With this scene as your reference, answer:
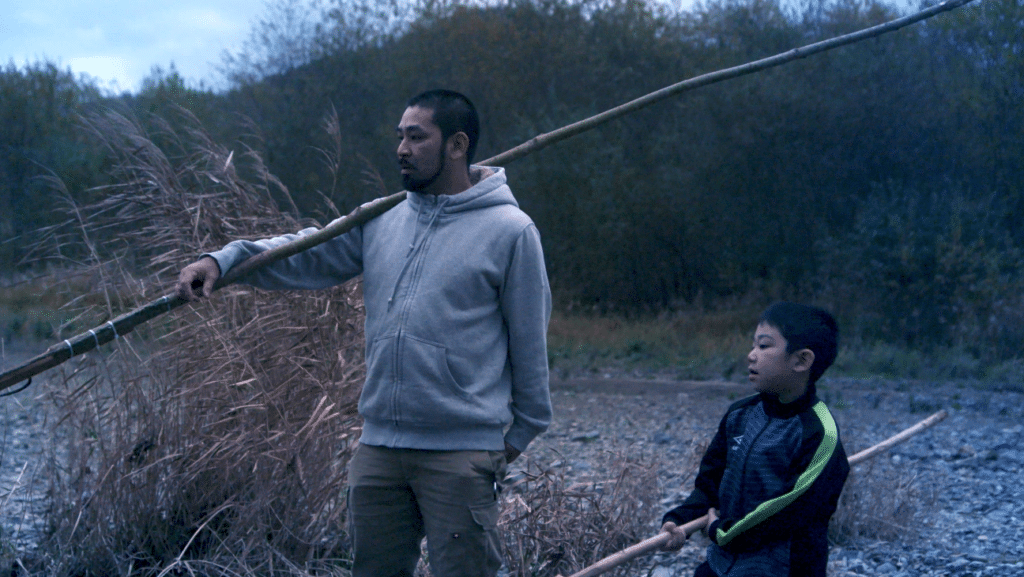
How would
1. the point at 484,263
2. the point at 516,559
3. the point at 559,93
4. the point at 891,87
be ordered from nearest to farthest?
the point at 484,263 → the point at 516,559 → the point at 891,87 → the point at 559,93

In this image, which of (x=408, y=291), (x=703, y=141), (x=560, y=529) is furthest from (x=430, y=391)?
(x=703, y=141)

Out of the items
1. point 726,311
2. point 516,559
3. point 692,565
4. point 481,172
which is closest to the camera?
point 481,172

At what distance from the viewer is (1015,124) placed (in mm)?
14805

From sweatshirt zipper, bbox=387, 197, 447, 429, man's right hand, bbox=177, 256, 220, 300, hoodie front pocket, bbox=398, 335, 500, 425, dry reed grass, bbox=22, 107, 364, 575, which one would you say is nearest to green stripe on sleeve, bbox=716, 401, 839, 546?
hoodie front pocket, bbox=398, 335, 500, 425

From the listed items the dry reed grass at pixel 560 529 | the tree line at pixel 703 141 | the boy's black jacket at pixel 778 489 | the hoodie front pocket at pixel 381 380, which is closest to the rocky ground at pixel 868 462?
the dry reed grass at pixel 560 529

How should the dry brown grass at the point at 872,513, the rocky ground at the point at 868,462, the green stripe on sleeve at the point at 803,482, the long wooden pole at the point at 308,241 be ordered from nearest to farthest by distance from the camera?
the green stripe on sleeve at the point at 803,482
the long wooden pole at the point at 308,241
the rocky ground at the point at 868,462
the dry brown grass at the point at 872,513

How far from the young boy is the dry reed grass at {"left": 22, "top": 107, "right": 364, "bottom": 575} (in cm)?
194

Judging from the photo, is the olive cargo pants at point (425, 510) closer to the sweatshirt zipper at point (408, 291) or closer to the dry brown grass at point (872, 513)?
the sweatshirt zipper at point (408, 291)

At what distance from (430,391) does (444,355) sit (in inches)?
3.9

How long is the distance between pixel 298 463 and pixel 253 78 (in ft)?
54.8

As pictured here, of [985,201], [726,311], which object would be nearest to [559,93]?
[726,311]

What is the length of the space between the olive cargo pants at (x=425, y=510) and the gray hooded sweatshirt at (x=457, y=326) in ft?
0.16

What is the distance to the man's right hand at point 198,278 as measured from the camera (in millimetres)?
2459

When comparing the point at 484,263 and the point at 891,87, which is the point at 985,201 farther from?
the point at 484,263
